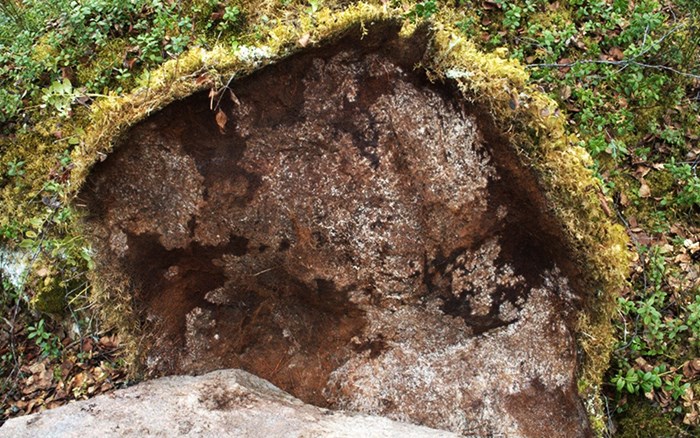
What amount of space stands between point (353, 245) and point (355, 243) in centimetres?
1

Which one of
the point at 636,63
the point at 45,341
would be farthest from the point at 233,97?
the point at 636,63

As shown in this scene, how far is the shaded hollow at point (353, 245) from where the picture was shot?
236 centimetres

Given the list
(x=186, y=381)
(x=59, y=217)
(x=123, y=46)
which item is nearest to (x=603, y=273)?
(x=186, y=381)

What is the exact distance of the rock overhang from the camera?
2.36 metres

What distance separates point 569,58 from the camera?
3.92m

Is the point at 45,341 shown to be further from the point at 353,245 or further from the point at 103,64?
the point at 353,245

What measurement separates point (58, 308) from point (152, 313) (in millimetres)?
1361

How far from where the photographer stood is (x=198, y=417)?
6.87ft

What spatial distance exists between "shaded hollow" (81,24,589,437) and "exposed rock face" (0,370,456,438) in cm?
37

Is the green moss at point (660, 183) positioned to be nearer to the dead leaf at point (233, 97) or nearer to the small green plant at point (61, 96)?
the dead leaf at point (233, 97)

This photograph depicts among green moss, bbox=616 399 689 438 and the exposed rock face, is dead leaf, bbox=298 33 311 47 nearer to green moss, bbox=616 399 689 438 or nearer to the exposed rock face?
the exposed rock face

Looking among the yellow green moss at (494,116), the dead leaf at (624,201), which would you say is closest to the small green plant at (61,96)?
the yellow green moss at (494,116)

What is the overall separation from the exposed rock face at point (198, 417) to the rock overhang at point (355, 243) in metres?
0.37

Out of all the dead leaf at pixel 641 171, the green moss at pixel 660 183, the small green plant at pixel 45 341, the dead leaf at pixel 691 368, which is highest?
the small green plant at pixel 45 341
